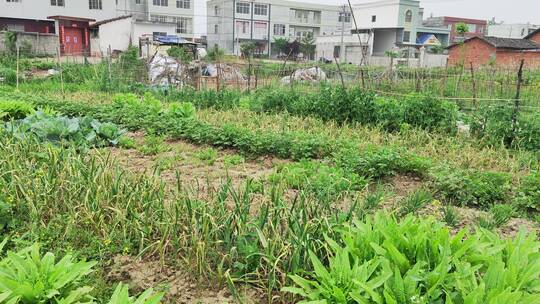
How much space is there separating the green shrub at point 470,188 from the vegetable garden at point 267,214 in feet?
0.05

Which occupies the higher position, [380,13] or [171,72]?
[380,13]

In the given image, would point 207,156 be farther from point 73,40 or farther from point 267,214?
point 73,40

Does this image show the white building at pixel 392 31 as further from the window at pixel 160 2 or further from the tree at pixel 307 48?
the window at pixel 160 2

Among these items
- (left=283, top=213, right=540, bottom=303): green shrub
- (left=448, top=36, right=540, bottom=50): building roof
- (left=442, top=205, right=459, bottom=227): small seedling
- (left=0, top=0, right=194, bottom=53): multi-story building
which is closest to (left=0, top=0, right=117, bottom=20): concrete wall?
(left=0, top=0, right=194, bottom=53): multi-story building

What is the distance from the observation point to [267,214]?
106 inches

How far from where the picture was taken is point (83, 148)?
417 centimetres

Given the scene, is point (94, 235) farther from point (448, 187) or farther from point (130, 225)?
point (448, 187)

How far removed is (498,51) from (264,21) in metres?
30.5

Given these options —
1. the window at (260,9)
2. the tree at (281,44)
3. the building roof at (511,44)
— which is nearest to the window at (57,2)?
the tree at (281,44)

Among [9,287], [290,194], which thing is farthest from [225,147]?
[9,287]

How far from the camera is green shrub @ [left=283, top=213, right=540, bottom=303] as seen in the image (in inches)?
72.7

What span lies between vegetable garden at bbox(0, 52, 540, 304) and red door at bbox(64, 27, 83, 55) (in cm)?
2959

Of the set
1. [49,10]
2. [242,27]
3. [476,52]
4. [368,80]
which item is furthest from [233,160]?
[242,27]

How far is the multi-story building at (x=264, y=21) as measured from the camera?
5116 cm
